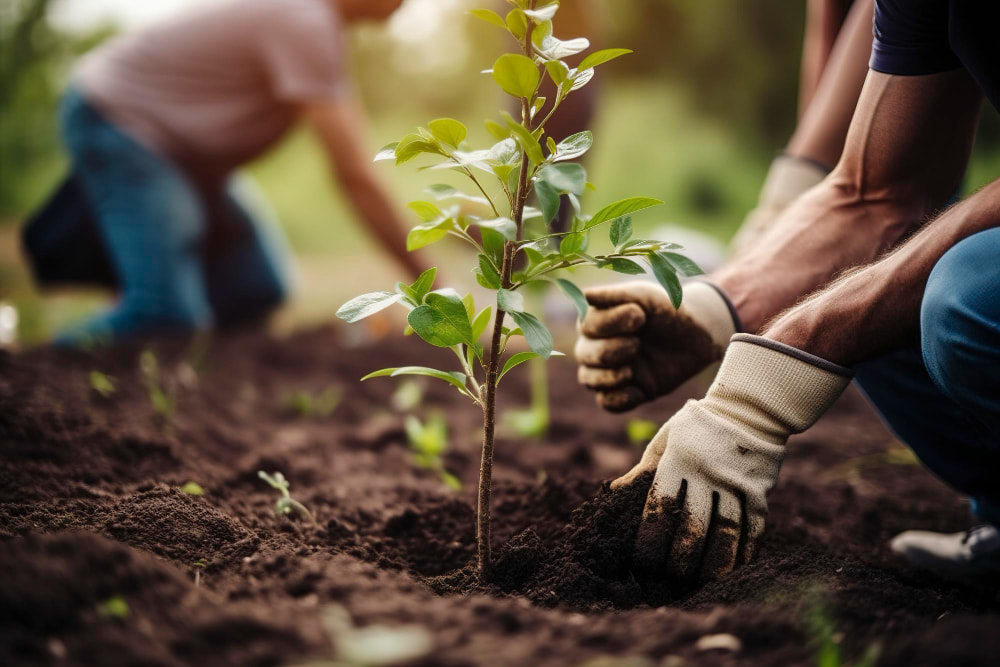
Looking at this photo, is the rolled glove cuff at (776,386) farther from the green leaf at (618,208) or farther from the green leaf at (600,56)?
the green leaf at (600,56)

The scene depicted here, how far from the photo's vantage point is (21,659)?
A: 2.46 feet

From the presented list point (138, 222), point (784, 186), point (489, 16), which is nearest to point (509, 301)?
point (489, 16)

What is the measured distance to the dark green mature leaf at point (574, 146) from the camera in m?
0.99

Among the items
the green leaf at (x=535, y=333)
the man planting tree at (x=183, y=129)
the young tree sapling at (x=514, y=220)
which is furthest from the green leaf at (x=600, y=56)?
the man planting tree at (x=183, y=129)

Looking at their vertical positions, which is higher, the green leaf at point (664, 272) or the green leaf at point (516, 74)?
the green leaf at point (516, 74)

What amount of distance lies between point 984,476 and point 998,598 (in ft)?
0.83

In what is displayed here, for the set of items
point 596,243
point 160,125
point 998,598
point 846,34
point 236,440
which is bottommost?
point 596,243

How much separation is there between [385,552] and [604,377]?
522mm

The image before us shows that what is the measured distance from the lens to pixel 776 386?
1.10 m

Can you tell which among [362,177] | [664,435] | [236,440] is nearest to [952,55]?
[664,435]

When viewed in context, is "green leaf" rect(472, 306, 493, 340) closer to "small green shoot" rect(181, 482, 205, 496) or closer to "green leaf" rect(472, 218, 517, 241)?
"green leaf" rect(472, 218, 517, 241)

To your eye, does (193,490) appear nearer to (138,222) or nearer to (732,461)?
(732,461)

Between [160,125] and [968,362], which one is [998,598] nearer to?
[968,362]

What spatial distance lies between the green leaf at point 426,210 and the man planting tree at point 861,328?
0.49 meters
